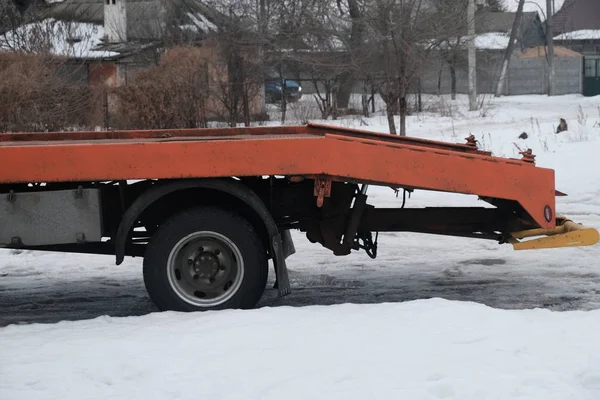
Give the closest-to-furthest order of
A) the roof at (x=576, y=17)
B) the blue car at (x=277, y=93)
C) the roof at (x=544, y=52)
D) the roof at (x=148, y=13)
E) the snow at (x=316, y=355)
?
the snow at (x=316, y=355)
the blue car at (x=277, y=93)
the roof at (x=148, y=13)
the roof at (x=544, y=52)
the roof at (x=576, y=17)

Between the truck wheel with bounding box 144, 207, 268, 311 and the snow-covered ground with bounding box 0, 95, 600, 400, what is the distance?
0.38 meters

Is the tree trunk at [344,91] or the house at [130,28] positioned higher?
the house at [130,28]

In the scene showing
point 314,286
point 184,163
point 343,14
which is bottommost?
point 314,286

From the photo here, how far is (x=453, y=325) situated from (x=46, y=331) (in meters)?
2.70

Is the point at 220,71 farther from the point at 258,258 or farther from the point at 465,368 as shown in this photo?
the point at 465,368

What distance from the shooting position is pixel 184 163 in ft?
22.5

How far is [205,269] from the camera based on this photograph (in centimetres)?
714

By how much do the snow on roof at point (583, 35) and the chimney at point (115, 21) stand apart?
4342 cm

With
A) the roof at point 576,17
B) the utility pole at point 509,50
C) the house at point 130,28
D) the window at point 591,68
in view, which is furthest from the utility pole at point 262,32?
the roof at point 576,17

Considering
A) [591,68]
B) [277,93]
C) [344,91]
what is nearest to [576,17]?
[591,68]

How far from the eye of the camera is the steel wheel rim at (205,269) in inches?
280

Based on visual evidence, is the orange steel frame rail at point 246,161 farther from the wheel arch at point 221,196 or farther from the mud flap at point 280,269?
the mud flap at point 280,269

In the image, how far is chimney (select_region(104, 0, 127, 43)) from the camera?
45.5 m

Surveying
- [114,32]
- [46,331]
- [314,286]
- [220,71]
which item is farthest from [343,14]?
[46,331]
